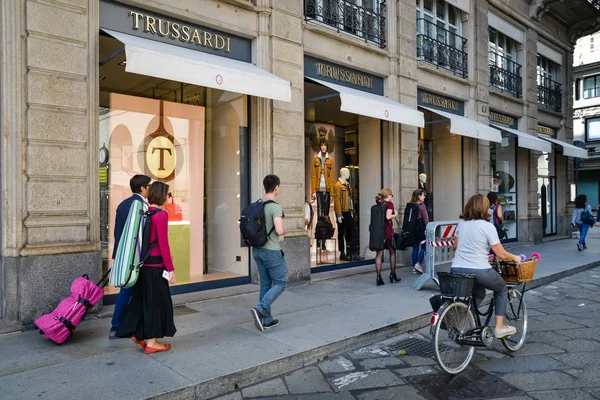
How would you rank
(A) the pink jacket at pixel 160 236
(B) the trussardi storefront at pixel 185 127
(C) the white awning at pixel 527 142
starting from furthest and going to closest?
(C) the white awning at pixel 527 142 < (B) the trussardi storefront at pixel 185 127 < (A) the pink jacket at pixel 160 236

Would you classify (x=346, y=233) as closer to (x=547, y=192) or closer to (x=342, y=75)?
(x=342, y=75)

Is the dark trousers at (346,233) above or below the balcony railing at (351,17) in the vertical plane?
below

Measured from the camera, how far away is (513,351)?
5043 millimetres

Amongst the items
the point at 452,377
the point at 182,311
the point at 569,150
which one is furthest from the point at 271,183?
the point at 569,150

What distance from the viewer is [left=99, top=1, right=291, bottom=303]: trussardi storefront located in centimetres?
654

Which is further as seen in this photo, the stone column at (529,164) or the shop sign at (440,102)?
the stone column at (529,164)

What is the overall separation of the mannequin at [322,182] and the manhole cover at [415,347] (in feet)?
16.4

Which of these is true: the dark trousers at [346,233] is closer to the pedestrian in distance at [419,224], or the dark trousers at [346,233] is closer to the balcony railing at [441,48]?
the pedestrian in distance at [419,224]

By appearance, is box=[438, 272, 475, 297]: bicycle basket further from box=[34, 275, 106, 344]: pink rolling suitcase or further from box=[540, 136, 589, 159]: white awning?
box=[540, 136, 589, 159]: white awning

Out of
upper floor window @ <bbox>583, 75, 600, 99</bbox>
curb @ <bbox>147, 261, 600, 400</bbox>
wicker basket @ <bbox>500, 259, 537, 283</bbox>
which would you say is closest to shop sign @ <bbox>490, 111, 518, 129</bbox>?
curb @ <bbox>147, 261, 600, 400</bbox>

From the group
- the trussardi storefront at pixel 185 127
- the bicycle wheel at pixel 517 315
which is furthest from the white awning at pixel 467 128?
the bicycle wheel at pixel 517 315

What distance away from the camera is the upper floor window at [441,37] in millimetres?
11984

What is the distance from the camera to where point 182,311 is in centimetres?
643

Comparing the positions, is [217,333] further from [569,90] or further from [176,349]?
[569,90]
